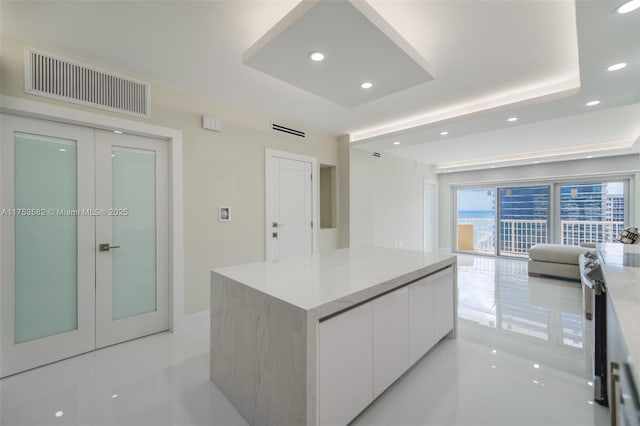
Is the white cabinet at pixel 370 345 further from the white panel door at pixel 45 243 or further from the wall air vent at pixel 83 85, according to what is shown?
the wall air vent at pixel 83 85

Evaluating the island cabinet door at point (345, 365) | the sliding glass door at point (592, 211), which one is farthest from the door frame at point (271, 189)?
the sliding glass door at point (592, 211)

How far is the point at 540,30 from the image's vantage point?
200 centimetres

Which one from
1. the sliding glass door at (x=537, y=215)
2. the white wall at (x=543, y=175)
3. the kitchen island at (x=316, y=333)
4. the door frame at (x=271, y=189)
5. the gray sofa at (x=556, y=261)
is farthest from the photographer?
the sliding glass door at (x=537, y=215)

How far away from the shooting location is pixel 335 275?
185 cm

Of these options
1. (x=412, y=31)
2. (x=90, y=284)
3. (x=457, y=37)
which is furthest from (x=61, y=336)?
(x=457, y=37)

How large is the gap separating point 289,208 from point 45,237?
2.64 m

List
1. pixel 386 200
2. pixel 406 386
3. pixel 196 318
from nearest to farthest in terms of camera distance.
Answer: pixel 406 386 → pixel 196 318 → pixel 386 200

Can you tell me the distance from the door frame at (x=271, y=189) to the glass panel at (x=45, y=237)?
1975 mm

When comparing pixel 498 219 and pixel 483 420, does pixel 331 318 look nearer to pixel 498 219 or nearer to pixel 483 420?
pixel 483 420

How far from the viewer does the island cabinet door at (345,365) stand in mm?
1356

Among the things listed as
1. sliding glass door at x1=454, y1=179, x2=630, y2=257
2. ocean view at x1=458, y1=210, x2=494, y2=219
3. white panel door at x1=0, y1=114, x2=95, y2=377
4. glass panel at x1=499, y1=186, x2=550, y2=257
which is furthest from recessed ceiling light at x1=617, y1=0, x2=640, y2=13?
ocean view at x1=458, y1=210, x2=494, y2=219

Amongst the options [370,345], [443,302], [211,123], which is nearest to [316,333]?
[370,345]

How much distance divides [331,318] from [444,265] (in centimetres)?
148

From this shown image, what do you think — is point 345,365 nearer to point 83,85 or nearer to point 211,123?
point 211,123
